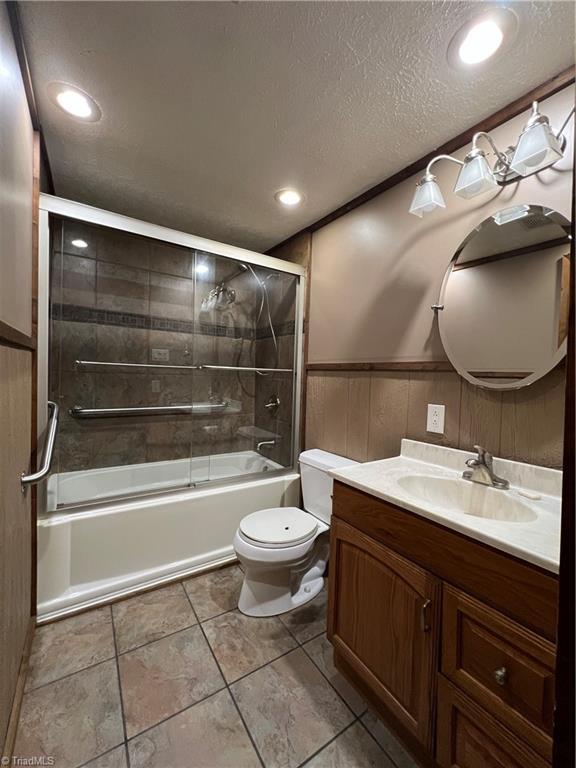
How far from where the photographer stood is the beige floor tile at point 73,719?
970 mm

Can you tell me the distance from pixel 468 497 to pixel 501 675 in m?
0.56

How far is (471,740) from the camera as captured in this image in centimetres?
80

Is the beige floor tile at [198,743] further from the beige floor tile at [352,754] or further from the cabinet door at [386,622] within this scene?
the cabinet door at [386,622]

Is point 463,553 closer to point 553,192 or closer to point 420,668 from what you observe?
point 420,668

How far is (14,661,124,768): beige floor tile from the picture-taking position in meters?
0.97

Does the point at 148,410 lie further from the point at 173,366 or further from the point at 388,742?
the point at 388,742

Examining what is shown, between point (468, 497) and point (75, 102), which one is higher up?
point (75, 102)

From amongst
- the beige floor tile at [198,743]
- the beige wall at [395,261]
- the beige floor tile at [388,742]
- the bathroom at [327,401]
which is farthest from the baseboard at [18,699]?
the beige wall at [395,261]

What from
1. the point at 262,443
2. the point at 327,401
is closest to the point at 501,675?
the point at 327,401

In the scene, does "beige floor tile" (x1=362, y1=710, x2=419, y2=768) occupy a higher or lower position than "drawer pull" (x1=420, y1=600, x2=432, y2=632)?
lower

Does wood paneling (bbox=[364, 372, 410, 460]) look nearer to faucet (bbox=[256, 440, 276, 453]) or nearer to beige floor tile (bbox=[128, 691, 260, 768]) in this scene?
faucet (bbox=[256, 440, 276, 453])

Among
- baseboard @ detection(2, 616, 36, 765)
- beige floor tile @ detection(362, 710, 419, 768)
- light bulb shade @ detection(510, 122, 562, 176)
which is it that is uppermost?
light bulb shade @ detection(510, 122, 562, 176)

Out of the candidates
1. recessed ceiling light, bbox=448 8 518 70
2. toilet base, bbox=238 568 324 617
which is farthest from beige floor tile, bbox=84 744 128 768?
recessed ceiling light, bbox=448 8 518 70

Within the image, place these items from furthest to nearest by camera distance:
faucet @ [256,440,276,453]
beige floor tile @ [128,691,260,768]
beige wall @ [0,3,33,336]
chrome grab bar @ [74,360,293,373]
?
faucet @ [256,440,276,453]
chrome grab bar @ [74,360,293,373]
beige floor tile @ [128,691,260,768]
beige wall @ [0,3,33,336]
